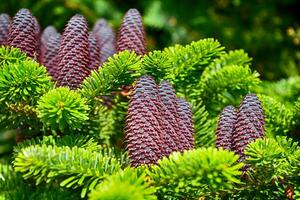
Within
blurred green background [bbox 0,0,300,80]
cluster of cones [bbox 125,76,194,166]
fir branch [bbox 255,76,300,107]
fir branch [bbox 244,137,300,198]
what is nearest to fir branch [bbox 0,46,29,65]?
cluster of cones [bbox 125,76,194,166]

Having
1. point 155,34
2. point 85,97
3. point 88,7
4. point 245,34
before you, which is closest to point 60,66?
point 85,97

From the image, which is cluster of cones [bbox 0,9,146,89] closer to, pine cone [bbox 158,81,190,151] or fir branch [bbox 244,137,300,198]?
pine cone [bbox 158,81,190,151]

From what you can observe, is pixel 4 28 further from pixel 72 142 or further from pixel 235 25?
pixel 235 25

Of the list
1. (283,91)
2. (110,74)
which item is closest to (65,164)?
(110,74)

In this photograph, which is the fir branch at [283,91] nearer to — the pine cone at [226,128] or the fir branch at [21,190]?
the pine cone at [226,128]

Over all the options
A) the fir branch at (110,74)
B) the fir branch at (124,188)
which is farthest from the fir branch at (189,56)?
the fir branch at (124,188)
